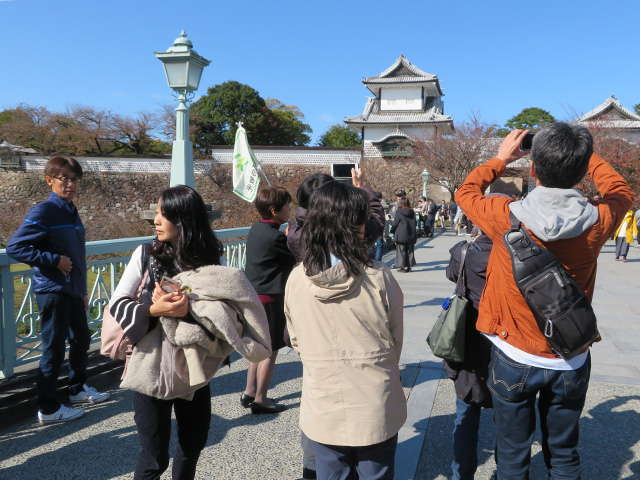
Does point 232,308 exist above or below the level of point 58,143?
below

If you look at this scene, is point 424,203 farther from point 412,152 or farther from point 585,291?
point 585,291

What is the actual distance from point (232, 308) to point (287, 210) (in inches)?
54.4

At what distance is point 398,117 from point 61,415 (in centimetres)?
3409

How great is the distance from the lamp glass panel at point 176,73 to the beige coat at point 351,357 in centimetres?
424

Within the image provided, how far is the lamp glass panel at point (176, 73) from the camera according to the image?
507 cm

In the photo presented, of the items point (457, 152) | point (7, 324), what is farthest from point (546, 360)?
point (457, 152)

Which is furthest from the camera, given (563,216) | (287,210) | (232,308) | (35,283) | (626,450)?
(287,210)

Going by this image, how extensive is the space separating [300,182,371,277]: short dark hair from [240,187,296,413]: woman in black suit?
4.64 ft

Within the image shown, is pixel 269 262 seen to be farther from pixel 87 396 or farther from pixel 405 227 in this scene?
pixel 405 227

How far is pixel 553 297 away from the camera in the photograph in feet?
5.08

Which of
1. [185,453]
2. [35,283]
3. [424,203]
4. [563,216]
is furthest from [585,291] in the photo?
[424,203]

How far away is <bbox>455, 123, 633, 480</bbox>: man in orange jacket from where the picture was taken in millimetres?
1566

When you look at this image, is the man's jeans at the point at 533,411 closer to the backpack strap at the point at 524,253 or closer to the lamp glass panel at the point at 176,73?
the backpack strap at the point at 524,253

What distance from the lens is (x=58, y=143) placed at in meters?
31.1
